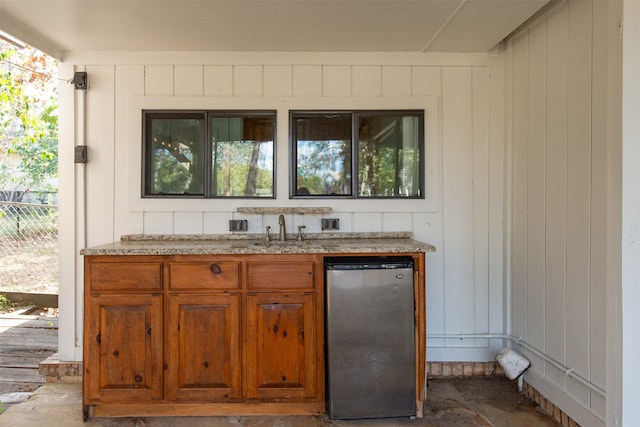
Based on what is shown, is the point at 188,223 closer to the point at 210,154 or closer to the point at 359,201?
the point at 210,154

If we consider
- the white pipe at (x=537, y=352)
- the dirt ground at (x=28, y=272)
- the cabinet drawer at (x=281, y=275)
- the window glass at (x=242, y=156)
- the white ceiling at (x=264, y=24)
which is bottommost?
the white pipe at (x=537, y=352)

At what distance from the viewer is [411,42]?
262 centimetres

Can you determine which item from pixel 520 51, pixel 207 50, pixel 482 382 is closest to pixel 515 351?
pixel 482 382

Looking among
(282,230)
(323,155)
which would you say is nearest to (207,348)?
(282,230)

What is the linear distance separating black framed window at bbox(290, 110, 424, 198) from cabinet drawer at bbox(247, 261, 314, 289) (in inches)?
28.5

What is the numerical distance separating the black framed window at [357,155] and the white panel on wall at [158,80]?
37.3 inches

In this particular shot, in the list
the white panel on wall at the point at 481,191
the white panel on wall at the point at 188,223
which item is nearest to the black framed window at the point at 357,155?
the white panel on wall at the point at 481,191

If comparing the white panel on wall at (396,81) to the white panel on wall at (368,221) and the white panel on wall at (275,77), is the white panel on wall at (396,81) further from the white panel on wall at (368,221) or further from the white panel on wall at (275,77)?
the white panel on wall at (368,221)

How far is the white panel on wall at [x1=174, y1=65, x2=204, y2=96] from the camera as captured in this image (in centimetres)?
276

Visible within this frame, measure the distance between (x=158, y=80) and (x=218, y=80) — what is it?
0.44 m

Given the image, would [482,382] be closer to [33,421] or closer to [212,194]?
[212,194]

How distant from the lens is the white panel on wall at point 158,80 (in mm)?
2762

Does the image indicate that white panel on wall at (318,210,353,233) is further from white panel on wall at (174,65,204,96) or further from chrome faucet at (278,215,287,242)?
white panel on wall at (174,65,204,96)

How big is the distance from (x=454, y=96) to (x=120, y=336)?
2.74m
